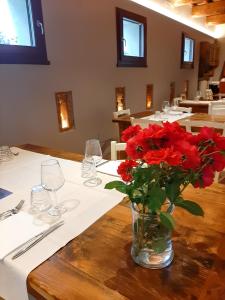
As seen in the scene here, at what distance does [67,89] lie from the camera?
2584mm

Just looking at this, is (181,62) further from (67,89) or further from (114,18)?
(67,89)

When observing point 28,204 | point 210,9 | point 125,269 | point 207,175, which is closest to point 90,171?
point 28,204

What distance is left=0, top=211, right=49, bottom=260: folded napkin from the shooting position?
705mm

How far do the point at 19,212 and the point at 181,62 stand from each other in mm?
4855

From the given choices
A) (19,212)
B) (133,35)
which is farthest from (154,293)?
(133,35)

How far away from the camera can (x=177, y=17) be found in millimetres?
4551

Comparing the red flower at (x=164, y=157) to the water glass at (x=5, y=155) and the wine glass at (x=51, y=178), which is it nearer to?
the wine glass at (x=51, y=178)

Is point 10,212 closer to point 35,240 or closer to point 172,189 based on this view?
point 35,240

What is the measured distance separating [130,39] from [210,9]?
2.40 metres

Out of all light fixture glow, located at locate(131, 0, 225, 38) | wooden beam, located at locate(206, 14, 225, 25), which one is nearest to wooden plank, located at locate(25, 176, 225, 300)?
light fixture glow, located at locate(131, 0, 225, 38)

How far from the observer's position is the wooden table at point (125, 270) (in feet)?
1.83

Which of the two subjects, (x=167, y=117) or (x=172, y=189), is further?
(x=167, y=117)

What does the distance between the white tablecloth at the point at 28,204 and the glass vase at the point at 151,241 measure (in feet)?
0.75

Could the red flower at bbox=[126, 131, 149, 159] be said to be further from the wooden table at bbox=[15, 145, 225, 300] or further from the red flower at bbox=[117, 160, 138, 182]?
the wooden table at bbox=[15, 145, 225, 300]
